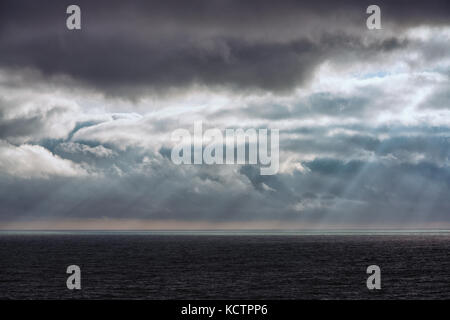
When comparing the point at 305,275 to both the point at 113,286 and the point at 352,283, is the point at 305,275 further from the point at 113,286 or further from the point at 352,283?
the point at 113,286
